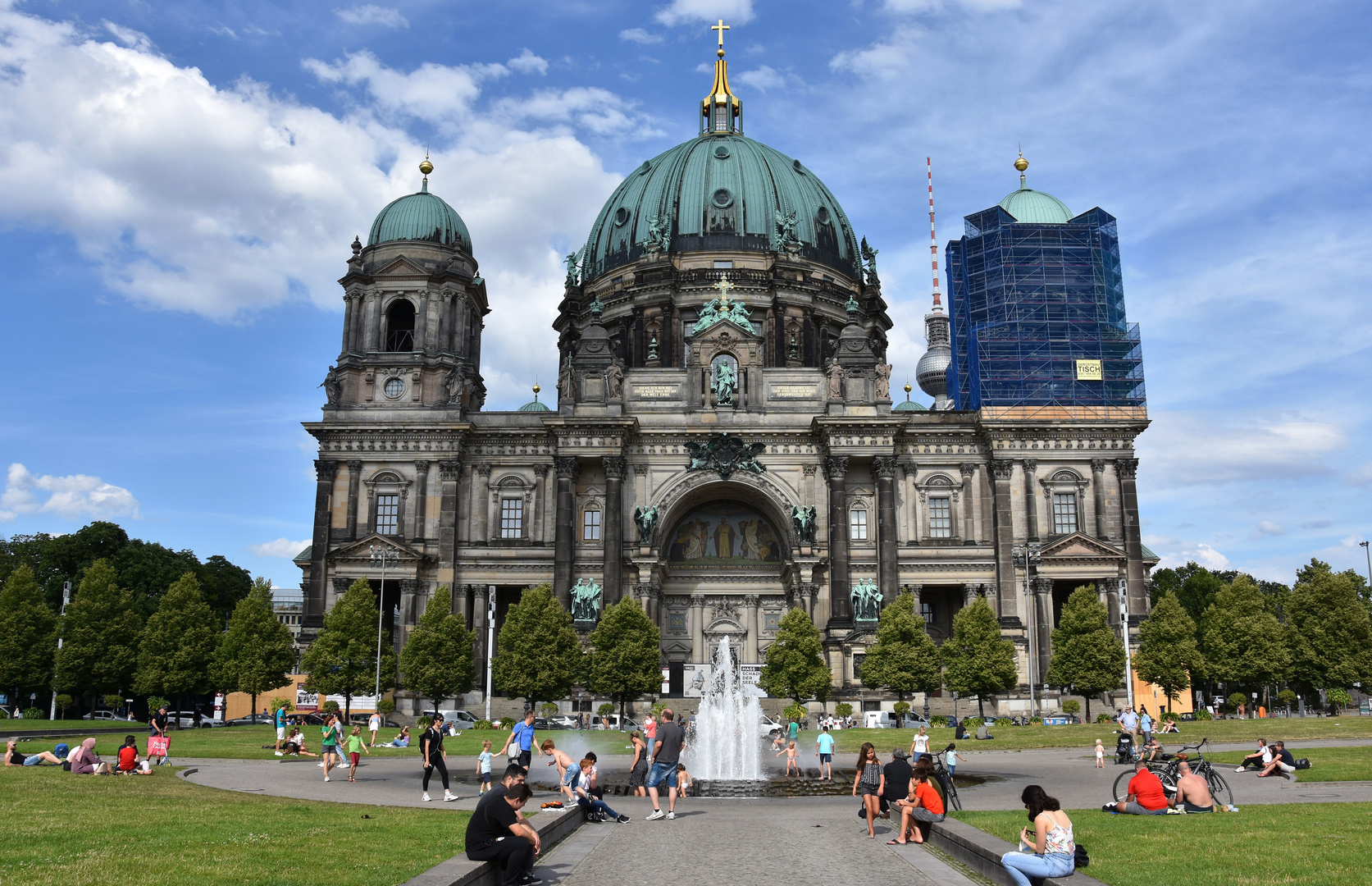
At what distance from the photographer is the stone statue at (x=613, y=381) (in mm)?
67125

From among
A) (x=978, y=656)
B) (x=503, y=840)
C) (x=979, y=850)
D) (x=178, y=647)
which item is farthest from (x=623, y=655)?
(x=503, y=840)

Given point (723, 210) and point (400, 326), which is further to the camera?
point (723, 210)

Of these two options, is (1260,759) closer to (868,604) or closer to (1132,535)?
(868,604)

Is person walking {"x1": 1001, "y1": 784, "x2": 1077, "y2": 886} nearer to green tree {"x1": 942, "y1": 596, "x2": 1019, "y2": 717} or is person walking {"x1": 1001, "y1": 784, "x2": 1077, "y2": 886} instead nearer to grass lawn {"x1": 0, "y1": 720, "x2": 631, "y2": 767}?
grass lawn {"x1": 0, "y1": 720, "x2": 631, "y2": 767}

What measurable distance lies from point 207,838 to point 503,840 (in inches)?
198

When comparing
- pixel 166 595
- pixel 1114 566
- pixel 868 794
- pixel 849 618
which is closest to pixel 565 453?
pixel 849 618

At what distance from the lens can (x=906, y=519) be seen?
220ft

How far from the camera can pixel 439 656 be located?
185ft

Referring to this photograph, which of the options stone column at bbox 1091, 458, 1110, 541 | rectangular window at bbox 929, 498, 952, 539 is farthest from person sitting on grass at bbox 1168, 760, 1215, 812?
stone column at bbox 1091, 458, 1110, 541

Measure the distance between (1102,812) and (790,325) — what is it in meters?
59.8

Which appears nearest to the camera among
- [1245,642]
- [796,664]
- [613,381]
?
[796,664]

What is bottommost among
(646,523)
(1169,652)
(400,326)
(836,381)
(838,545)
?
(1169,652)

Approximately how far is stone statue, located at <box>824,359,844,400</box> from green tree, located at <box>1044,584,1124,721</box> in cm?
1802

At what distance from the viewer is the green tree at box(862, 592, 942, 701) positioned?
5522 cm
